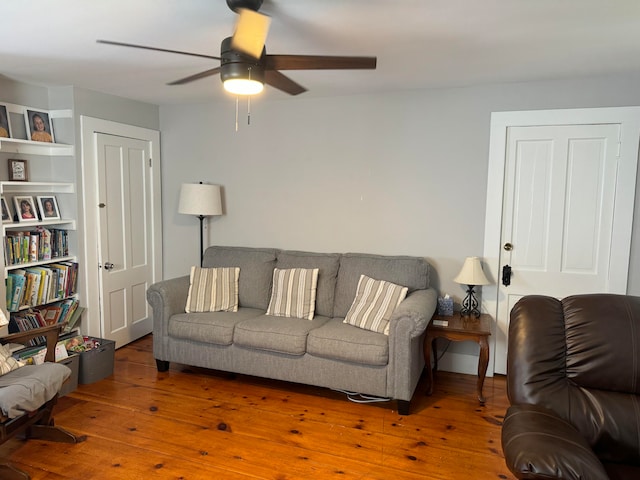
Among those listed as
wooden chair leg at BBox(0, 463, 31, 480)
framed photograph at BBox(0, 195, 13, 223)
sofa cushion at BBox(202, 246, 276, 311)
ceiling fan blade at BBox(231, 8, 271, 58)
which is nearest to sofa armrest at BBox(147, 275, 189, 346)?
sofa cushion at BBox(202, 246, 276, 311)

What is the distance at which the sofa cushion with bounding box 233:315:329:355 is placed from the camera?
3251 mm

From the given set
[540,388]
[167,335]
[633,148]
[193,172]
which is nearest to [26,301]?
[167,335]

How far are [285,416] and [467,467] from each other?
1.17 metres

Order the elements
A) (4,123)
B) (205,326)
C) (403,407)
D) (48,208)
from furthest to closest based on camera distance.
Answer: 1. (48,208)
2. (205,326)
3. (4,123)
4. (403,407)

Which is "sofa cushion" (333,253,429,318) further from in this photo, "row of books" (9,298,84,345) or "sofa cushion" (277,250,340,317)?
"row of books" (9,298,84,345)

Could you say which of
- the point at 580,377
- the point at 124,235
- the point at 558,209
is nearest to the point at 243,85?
the point at 580,377

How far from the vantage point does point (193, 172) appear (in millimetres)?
4508

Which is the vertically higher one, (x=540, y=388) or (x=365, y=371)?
(x=540, y=388)

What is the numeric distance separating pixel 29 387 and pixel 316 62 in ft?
6.94

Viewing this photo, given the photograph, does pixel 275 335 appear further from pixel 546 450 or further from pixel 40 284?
pixel 546 450

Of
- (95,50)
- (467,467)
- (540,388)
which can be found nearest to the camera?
(540,388)

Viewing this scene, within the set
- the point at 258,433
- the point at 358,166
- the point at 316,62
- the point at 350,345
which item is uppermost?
the point at 316,62

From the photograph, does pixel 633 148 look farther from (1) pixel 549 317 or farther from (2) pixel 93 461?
(2) pixel 93 461

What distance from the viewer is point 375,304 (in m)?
3.38
